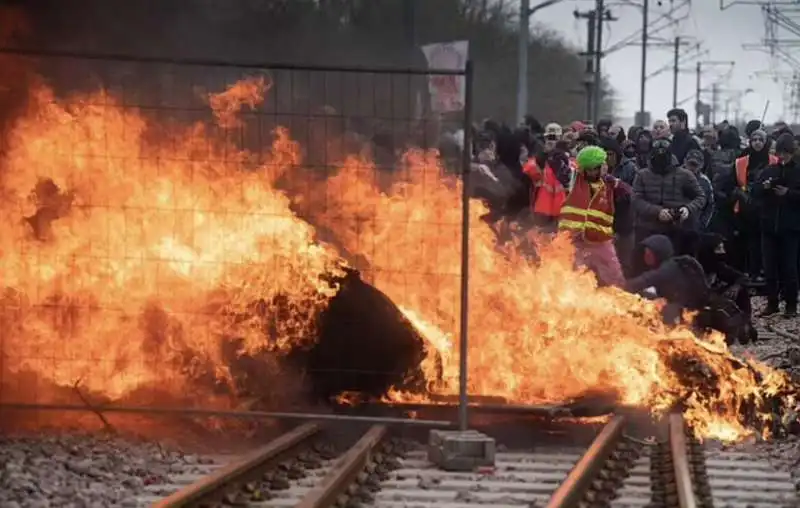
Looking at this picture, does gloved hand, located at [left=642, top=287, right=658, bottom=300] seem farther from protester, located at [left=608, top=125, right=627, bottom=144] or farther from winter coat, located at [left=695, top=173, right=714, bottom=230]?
protester, located at [left=608, top=125, right=627, bottom=144]

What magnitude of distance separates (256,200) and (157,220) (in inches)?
25.9

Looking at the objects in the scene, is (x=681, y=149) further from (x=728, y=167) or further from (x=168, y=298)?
(x=168, y=298)

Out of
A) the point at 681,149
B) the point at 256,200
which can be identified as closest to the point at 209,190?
the point at 256,200

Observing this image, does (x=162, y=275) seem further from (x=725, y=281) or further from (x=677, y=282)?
(x=725, y=281)

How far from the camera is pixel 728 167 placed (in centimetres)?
1691

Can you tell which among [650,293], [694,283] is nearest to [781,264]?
[694,283]

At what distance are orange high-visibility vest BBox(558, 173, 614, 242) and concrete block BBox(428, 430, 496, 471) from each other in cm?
407

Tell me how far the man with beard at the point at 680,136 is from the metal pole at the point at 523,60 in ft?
7.22

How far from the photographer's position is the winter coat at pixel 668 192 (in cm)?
1349

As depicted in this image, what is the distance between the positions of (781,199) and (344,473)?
9.63m

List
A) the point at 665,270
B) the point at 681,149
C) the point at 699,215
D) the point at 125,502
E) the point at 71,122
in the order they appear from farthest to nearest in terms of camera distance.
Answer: the point at 681,149
the point at 699,215
the point at 665,270
the point at 71,122
the point at 125,502

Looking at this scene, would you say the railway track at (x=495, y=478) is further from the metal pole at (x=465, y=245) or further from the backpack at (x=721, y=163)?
the backpack at (x=721, y=163)

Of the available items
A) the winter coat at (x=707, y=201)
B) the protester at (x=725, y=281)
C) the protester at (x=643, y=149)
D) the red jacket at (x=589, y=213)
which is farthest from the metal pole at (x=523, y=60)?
the red jacket at (x=589, y=213)

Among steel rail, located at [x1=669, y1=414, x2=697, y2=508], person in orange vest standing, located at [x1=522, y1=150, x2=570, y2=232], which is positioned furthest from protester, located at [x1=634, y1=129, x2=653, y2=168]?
steel rail, located at [x1=669, y1=414, x2=697, y2=508]
